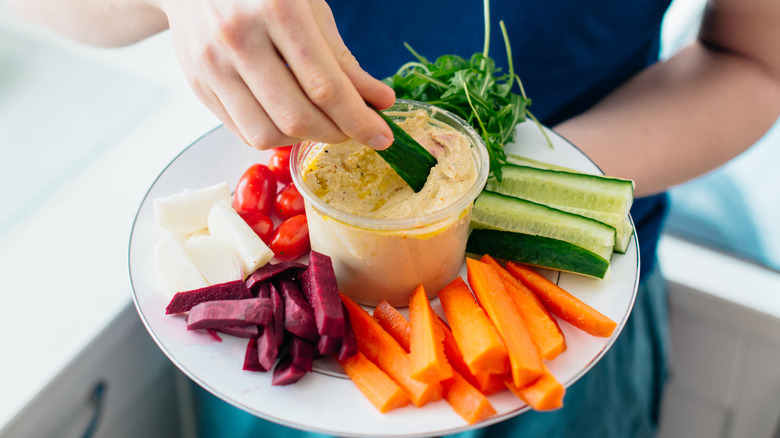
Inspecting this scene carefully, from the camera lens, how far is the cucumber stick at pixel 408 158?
1239mm

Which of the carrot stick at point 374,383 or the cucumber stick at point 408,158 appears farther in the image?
the cucumber stick at point 408,158

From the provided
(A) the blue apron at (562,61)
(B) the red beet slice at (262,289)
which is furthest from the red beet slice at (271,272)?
(A) the blue apron at (562,61)

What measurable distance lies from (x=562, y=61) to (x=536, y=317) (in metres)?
0.93

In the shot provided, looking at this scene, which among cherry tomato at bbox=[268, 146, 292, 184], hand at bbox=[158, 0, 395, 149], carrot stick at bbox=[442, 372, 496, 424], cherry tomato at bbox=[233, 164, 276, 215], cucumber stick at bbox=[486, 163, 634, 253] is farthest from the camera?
cherry tomato at bbox=[268, 146, 292, 184]

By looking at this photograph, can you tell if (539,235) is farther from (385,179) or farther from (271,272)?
(271,272)

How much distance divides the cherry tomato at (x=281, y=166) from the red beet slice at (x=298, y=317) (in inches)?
21.8

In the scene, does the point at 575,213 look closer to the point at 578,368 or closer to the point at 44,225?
the point at 578,368

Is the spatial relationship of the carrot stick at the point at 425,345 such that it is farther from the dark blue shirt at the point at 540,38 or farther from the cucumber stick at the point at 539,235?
the dark blue shirt at the point at 540,38

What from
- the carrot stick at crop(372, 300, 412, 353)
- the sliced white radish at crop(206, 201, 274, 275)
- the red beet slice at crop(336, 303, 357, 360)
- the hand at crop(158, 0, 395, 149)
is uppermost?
the hand at crop(158, 0, 395, 149)

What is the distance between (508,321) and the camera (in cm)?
118

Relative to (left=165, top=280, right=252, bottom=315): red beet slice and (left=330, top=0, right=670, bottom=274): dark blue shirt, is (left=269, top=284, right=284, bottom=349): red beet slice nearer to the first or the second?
(left=165, top=280, right=252, bottom=315): red beet slice

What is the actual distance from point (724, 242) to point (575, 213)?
4.42 feet

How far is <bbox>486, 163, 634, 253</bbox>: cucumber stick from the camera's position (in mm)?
1428

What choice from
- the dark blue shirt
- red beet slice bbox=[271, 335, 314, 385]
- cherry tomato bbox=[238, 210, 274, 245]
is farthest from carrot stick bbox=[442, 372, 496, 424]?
the dark blue shirt
